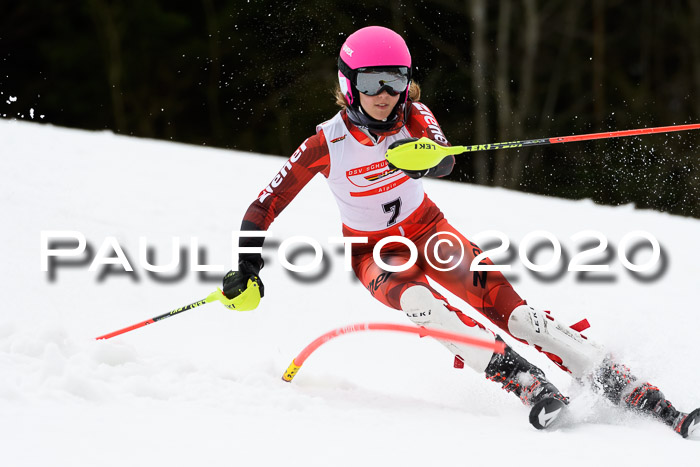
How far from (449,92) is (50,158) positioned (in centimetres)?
1066

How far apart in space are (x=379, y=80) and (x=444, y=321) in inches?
39.4

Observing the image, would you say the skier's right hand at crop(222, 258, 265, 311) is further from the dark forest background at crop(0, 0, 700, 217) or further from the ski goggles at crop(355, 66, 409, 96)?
the dark forest background at crop(0, 0, 700, 217)

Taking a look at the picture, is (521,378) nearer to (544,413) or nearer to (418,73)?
(544,413)

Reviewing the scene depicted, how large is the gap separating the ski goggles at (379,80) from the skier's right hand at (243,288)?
0.85 m

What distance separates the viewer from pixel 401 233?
344 centimetres

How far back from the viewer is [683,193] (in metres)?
10.6

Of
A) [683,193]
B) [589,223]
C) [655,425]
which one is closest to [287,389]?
[655,425]

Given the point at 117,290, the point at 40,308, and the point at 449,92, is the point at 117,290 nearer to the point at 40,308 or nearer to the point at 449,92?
the point at 40,308

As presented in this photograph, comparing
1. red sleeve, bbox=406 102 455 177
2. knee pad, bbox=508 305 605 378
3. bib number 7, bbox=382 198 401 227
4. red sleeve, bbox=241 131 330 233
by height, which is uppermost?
red sleeve, bbox=406 102 455 177

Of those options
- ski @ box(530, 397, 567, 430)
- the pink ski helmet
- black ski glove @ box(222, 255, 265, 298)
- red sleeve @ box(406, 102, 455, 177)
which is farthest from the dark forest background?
ski @ box(530, 397, 567, 430)

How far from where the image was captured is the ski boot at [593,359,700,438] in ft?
8.93

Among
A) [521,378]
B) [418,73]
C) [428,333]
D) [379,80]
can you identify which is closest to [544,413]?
[521,378]

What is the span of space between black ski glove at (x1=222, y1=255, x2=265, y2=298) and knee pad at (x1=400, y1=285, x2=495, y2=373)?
0.58 m

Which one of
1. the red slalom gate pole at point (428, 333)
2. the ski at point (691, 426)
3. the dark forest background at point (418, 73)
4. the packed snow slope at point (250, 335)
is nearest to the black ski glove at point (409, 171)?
the red slalom gate pole at point (428, 333)
